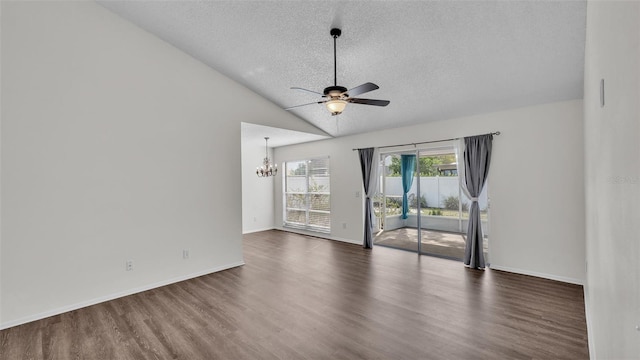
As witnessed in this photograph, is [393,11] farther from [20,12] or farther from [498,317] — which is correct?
[20,12]

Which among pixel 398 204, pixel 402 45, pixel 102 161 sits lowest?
pixel 398 204

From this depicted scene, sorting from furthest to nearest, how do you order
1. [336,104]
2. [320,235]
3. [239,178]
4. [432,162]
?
[320,235], [432,162], [239,178], [336,104]

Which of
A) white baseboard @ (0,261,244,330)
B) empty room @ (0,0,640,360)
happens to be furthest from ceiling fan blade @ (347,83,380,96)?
white baseboard @ (0,261,244,330)

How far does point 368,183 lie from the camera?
6.38 m

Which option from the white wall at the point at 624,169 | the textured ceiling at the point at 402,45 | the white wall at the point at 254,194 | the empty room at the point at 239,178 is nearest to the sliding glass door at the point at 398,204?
the empty room at the point at 239,178

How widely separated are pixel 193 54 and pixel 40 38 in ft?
5.80

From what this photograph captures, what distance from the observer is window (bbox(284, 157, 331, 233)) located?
761 cm

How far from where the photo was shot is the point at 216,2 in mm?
3363

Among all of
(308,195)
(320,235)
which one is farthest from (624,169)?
(308,195)

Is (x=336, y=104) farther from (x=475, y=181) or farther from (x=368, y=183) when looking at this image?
(x=368, y=183)

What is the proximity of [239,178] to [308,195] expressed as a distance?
3188 millimetres

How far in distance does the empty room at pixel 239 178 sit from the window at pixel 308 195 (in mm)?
2134

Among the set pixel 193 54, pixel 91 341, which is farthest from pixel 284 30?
pixel 91 341

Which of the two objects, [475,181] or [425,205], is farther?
[425,205]
